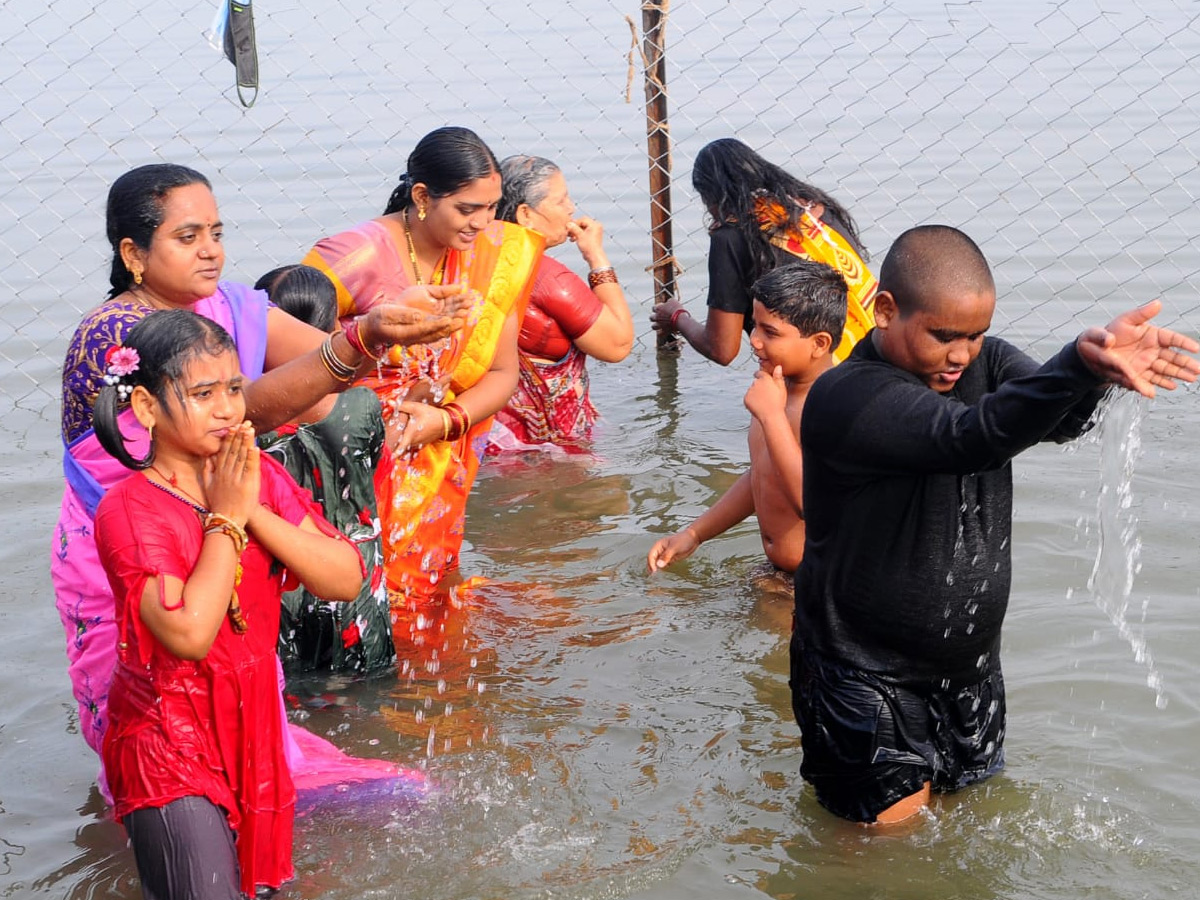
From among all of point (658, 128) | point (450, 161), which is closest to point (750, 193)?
point (450, 161)

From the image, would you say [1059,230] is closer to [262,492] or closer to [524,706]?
[524,706]

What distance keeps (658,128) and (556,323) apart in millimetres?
1782

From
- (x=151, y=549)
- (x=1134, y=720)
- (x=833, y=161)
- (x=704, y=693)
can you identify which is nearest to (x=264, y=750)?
(x=151, y=549)

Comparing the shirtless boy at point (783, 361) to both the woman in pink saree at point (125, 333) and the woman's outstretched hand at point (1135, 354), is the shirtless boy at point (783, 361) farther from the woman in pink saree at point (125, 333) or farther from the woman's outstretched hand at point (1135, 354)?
the woman's outstretched hand at point (1135, 354)

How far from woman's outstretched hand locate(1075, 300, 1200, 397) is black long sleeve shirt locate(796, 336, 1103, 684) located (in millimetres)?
332

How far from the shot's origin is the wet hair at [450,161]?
4914 mm

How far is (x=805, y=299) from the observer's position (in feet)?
14.6

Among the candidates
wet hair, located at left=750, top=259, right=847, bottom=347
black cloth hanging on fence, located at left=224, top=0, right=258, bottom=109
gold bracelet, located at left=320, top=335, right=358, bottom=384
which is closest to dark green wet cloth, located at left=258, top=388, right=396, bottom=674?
gold bracelet, located at left=320, top=335, right=358, bottom=384

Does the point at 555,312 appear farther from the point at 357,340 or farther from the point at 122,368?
the point at 122,368

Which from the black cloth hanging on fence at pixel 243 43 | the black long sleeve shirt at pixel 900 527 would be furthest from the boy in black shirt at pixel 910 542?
the black cloth hanging on fence at pixel 243 43

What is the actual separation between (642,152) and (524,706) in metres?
8.07

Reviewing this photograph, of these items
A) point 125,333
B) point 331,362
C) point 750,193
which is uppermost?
point 750,193

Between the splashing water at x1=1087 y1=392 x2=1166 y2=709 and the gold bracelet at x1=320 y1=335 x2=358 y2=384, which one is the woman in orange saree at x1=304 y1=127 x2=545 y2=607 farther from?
the splashing water at x1=1087 y1=392 x2=1166 y2=709

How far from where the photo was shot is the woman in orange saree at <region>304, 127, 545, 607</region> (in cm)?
499
